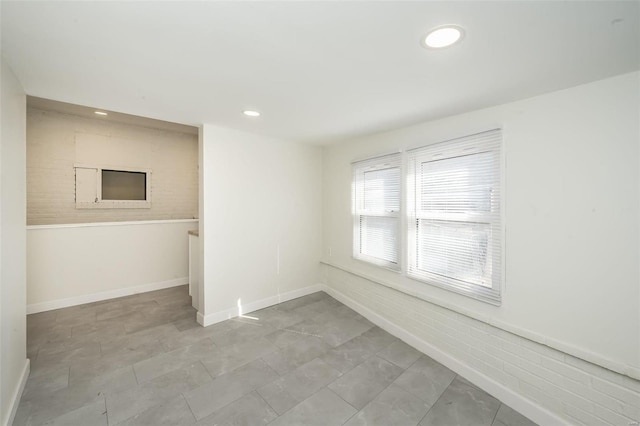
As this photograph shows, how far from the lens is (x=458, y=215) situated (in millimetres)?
2420

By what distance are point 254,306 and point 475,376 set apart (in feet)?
8.75

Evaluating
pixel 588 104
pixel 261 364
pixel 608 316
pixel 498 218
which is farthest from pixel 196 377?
pixel 588 104

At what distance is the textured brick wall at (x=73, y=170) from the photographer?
12.6ft

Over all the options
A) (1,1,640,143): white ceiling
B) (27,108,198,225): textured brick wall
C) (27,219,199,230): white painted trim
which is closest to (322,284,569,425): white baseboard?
(1,1,640,143): white ceiling

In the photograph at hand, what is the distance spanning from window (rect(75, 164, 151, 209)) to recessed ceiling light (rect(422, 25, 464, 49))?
4936 millimetres

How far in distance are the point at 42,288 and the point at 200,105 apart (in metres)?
3.55

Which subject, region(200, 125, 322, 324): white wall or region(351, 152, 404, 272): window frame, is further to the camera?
region(200, 125, 322, 324): white wall

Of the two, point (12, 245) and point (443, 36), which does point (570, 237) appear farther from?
point (12, 245)

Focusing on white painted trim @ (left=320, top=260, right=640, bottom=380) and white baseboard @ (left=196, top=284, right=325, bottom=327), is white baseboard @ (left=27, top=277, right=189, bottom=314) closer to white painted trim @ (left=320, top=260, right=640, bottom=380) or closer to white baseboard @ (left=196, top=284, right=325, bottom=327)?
white baseboard @ (left=196, top=284, right=325, bottom=327)

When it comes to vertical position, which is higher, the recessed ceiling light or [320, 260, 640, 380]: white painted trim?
the recessed ceiling light

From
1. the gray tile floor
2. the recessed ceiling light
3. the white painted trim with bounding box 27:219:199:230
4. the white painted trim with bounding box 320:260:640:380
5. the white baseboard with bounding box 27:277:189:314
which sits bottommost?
the gray tile floor

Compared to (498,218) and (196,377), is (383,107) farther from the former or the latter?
(196,377)

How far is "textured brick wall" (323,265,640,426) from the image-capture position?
1622 mm

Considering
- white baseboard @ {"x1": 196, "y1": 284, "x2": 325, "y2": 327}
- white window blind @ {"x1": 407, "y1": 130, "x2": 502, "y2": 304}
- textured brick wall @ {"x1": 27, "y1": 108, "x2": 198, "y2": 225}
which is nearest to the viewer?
white window blind @ {"x1": 407, "y1": 130, "x2": 502, "y2": 304}
